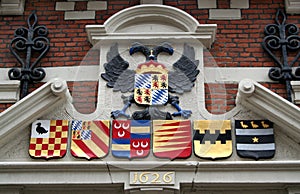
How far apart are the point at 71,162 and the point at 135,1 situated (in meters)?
2.43

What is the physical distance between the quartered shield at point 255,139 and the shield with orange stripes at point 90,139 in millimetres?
1417

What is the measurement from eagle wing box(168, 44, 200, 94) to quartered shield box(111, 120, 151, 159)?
1.86 feet

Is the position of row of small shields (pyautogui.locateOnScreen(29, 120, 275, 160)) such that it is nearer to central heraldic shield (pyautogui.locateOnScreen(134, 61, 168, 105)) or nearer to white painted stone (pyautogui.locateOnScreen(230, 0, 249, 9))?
central heraldic shield (pyautogui.locateOnScreen(134, 61, 168, 105))

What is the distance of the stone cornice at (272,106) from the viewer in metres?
6.44

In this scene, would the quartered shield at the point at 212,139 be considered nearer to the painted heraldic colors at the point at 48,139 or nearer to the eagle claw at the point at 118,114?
the eagle claw at the point at 118,114

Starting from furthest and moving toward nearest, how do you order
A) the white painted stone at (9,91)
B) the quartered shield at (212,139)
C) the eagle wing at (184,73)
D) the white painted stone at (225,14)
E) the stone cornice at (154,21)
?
the white painted stone at (225,14), the stone cornice at (154,21), the white painted stone at (9,91), the eagle wing at (184,73), the quartered shield at (212,139)

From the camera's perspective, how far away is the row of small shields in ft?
21.1

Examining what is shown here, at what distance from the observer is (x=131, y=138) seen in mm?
6516

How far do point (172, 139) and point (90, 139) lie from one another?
2.89 feet

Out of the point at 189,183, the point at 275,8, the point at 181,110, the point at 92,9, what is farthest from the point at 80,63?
the point at 275,8

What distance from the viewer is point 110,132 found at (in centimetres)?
657

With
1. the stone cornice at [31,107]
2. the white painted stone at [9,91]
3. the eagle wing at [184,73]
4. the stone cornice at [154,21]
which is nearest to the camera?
the stone cornice at [31,107]

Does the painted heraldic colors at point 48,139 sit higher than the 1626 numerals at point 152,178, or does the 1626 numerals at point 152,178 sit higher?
the painted heraldic colors at point 48,139

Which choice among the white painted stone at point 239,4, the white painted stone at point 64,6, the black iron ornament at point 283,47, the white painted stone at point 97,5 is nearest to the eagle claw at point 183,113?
the black iron ornament at point 283,47
